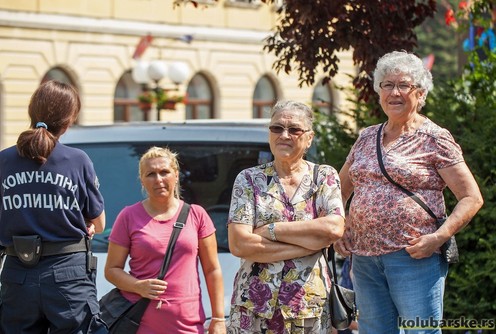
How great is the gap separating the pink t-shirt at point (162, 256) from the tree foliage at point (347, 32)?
→ 2631mm

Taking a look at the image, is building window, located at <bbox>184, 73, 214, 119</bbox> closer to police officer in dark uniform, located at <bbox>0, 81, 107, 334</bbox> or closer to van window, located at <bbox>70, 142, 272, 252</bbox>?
van window, located at <bbox>70, 142, 272, 252</bbox>

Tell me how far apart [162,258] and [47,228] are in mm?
620

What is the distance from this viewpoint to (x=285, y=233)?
Result: 5.50 meters

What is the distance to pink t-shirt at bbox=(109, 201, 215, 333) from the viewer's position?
5816 mm

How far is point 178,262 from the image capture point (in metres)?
5.83

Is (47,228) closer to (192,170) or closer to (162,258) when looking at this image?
(162,258)

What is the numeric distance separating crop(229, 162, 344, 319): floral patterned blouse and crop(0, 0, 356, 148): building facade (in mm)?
21794

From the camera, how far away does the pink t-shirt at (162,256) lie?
19.1ft

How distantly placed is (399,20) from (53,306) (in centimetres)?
374

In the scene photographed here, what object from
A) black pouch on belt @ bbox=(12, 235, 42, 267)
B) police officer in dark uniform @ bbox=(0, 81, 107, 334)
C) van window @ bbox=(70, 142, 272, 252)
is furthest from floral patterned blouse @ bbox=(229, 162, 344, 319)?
van window @ bbox=(70, 142, 272, 252)

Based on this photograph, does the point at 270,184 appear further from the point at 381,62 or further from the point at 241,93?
the point at 241,93

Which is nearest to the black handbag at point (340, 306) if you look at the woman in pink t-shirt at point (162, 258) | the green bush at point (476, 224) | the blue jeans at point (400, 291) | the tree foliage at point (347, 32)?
the blue jeans at point (400, 291)

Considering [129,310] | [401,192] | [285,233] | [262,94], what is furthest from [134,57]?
[285,233]

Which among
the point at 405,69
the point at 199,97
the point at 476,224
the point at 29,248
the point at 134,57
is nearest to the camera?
the point at 29,248
